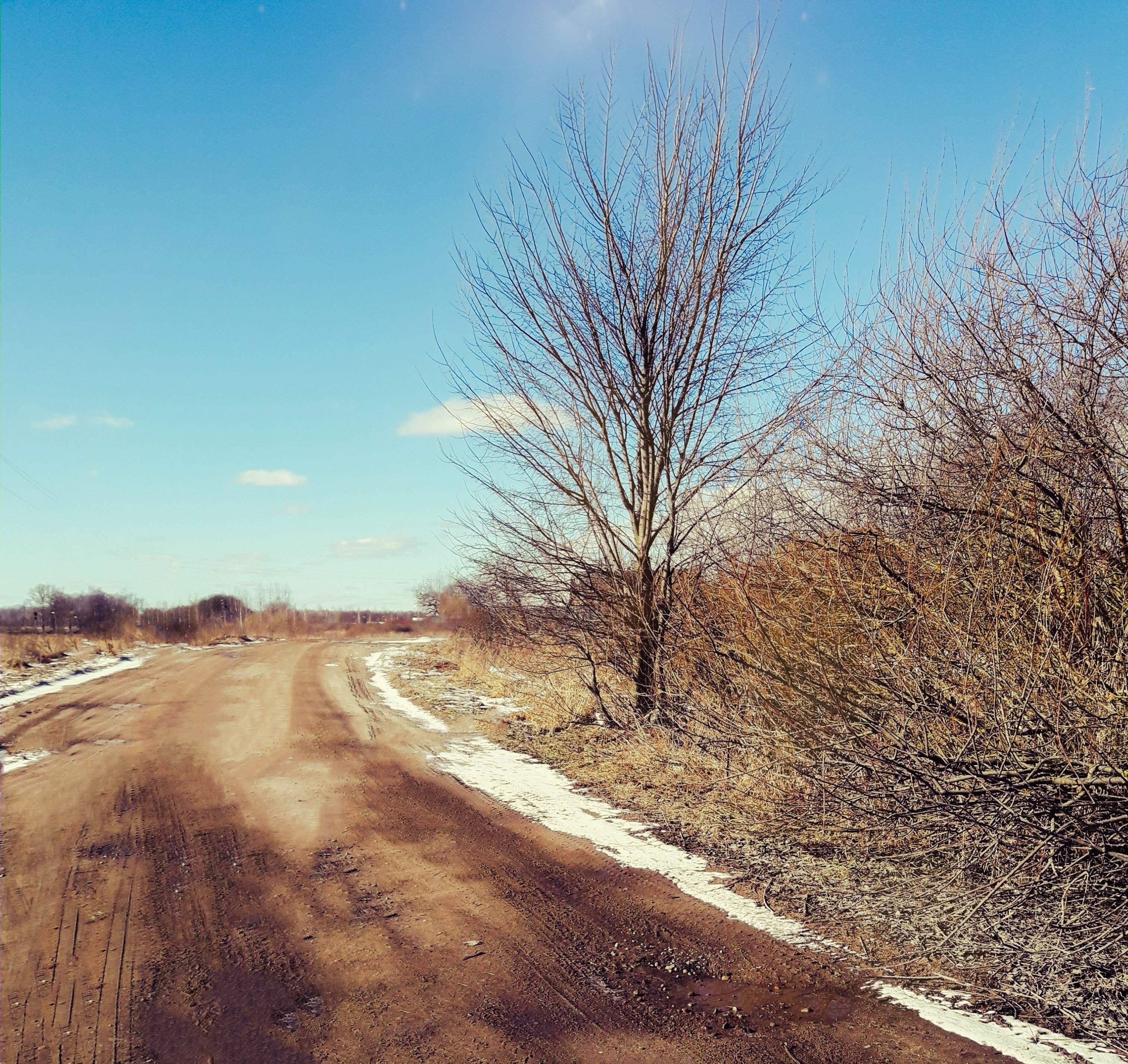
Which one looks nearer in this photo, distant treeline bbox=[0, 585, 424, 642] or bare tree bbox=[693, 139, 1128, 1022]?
bare tree bbox=[693, 139, 1128, 1022]

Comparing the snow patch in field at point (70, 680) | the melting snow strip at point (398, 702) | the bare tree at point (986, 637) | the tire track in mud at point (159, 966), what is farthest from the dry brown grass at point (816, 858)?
the snow patch in field at point (70, 680)

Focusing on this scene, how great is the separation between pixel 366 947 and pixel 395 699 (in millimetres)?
9956

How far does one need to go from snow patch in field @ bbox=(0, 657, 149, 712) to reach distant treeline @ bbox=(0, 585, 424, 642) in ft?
28.2

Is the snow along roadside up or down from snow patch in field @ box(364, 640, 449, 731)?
down

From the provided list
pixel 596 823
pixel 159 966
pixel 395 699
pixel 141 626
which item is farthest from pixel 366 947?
pixel 141 626

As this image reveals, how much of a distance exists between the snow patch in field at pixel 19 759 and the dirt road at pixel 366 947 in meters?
→ 0.65

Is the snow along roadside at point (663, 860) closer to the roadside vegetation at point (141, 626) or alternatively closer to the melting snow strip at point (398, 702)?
the melting snow strip at point (398, 702)

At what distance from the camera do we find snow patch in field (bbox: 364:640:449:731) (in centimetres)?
1123

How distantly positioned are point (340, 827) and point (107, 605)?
40218 millimetres

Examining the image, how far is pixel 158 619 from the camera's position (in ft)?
129

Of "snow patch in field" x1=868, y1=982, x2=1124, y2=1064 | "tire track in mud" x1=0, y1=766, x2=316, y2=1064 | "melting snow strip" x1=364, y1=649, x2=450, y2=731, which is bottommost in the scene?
"tire track in mud" x1=0, y1=766, x2=316, y2=1064

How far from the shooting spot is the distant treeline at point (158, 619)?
32156 millimetres

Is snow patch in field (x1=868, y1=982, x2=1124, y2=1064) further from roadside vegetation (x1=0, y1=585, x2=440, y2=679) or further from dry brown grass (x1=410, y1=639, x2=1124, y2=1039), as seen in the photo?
roadside vegetation (x1=0, y1=585, x2=440, y2=679)

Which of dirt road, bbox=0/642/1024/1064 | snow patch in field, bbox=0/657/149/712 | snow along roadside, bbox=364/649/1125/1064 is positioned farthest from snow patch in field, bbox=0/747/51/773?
snow along roadside, bbox=364/649/1125/1064
